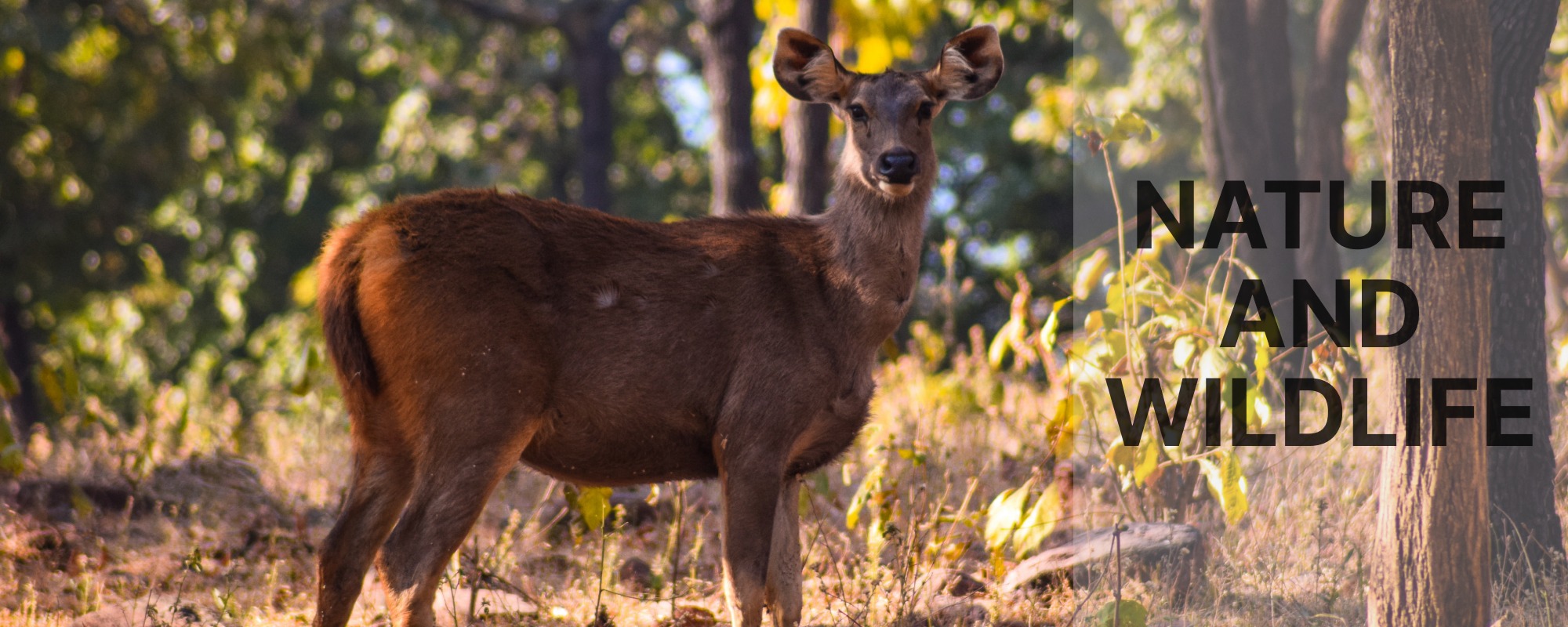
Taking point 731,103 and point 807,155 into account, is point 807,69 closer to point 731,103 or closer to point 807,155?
point 807,155

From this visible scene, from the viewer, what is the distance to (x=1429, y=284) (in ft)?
17.5

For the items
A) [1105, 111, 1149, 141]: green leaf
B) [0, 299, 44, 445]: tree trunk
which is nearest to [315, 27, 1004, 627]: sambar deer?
[1105, 111, 1149, 141]: green leaf

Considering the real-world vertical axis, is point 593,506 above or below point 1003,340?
below

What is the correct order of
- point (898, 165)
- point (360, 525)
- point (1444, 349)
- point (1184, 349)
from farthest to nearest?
1. point (1184, 349)
2. point (1444, 349)
3. point (898, 165)
4. point (360, 525)

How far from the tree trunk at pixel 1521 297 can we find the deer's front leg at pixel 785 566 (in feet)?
10.1

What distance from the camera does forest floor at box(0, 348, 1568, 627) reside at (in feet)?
19.2

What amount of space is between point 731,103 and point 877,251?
5.14m

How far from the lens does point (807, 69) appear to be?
5.64 meters

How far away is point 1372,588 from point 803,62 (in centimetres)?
305

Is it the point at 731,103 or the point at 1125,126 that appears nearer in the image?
the point at 1125,126

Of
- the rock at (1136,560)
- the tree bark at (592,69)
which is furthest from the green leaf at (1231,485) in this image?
the tree bark at (592,69)

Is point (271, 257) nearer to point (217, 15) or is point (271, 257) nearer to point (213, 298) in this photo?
point (213, 298)

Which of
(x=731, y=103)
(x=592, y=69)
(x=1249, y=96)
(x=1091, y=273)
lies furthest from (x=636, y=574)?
(x=592, y=69)

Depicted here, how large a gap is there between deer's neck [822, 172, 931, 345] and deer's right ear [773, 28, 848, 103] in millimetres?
422
